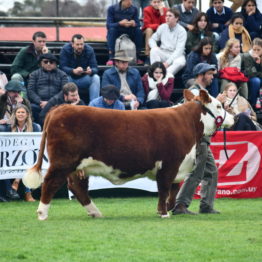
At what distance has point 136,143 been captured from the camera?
1318 cm

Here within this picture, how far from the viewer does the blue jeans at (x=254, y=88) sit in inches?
816

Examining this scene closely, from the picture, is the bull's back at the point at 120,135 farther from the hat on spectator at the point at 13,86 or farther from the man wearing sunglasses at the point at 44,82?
the man wearing sunglasses at the point at 44,82

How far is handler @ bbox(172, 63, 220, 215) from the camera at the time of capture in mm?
14031

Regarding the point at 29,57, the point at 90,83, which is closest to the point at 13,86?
the point at 29,57

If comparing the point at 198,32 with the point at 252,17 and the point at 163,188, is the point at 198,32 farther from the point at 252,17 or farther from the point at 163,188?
the point at 163,188

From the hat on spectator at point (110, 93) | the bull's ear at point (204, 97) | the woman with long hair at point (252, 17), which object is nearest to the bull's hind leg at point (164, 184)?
the bull's ear at point (204, 97)

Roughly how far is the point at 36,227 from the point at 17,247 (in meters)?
1.71

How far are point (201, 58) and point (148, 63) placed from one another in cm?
194

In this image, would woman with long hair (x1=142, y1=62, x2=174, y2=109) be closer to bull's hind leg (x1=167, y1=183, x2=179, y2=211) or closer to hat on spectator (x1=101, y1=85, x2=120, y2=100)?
hat on spectator (x1=101, y1=85, x2=120, y2=100)

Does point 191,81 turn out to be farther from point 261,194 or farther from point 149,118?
point 149,118

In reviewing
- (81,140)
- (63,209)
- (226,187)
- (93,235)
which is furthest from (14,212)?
(226,187)

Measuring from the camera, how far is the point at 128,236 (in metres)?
11.2

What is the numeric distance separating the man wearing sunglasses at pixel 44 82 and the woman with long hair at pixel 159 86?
1.87 m

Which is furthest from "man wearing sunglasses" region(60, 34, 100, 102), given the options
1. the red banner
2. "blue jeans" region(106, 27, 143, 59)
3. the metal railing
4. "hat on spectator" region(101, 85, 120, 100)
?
the red banner
